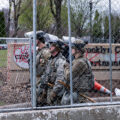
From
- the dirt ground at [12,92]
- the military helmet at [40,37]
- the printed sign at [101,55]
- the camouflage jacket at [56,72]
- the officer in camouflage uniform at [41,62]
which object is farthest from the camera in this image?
the printed sign at [101,55]

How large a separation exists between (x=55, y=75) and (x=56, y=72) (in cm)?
9

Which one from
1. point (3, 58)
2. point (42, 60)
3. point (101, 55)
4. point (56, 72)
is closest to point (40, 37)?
point (42, 60)

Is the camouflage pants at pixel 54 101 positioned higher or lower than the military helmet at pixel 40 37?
lower

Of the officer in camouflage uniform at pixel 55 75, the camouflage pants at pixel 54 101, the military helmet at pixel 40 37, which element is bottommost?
the camouflage pants at pixel 54 101

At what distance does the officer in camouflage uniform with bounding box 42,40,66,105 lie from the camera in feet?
18.5

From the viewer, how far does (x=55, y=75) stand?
19.7ft

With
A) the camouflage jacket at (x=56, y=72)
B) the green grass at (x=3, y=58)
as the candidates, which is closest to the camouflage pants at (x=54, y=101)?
the camouflage jacket at (x=56, y=72)

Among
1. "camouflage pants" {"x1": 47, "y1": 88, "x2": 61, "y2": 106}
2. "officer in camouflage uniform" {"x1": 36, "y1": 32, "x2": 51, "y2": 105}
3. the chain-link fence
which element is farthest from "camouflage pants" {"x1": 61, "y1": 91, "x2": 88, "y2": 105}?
"officer in camouflage uniform" {"x1": 36, "y1": 32, "x2": 51, "y2": 105}

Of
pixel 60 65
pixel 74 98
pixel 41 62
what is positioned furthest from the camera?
pixel 41 62

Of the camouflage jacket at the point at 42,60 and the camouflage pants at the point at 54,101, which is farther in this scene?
the camouflage jacket at the point at 42,60

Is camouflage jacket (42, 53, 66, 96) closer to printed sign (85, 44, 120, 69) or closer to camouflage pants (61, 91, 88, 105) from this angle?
camouflage pants (61, 91, 88, 105)

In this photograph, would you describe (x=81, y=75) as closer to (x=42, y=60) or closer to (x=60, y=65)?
(x=60, y=65)

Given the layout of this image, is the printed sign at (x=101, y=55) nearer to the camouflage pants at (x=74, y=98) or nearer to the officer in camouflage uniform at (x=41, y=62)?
the officer in camouflage uniform at (x=41, y=62)

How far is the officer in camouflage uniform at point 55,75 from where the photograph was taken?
5652 millimetres
